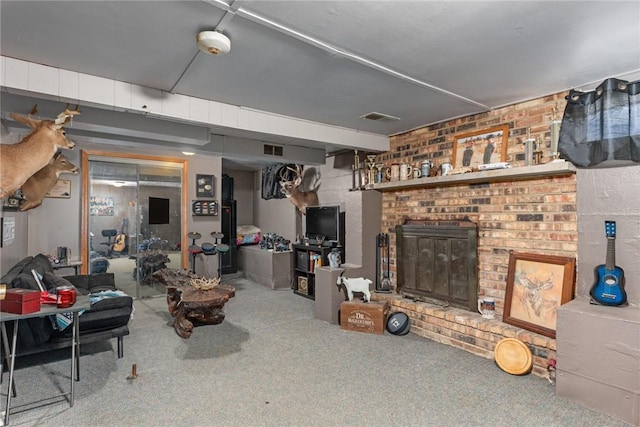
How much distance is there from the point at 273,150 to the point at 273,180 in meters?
1.94

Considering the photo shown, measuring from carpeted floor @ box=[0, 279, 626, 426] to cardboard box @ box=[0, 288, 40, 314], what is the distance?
0.77m

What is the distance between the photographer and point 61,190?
5105 millimetres

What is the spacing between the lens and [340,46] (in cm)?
230

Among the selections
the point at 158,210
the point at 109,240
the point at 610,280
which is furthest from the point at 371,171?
the point at 109,240

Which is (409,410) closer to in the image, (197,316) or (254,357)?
(254,357)

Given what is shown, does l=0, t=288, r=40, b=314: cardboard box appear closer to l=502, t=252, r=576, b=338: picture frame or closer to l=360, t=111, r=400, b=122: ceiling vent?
l=360, t=111, r=400, b=122: ceiling vent

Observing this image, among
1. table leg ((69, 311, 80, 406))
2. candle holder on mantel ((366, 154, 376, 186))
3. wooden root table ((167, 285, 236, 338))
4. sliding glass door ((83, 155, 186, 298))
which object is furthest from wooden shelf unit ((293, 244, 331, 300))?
table leg ((69, 311, 80, 406))

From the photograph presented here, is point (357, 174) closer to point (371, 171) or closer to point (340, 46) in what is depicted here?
point (371, 171)

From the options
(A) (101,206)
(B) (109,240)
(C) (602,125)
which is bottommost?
(B) (109,240)

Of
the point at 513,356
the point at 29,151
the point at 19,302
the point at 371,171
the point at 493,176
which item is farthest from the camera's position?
the point at 371,171

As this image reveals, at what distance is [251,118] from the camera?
3.72m

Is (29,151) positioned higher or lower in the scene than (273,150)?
lower

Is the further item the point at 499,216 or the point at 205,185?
the point at 205,185

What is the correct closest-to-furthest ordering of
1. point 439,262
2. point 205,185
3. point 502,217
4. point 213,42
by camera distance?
point 213,42 < point 502,217 < point 439,262 < point 205,185
